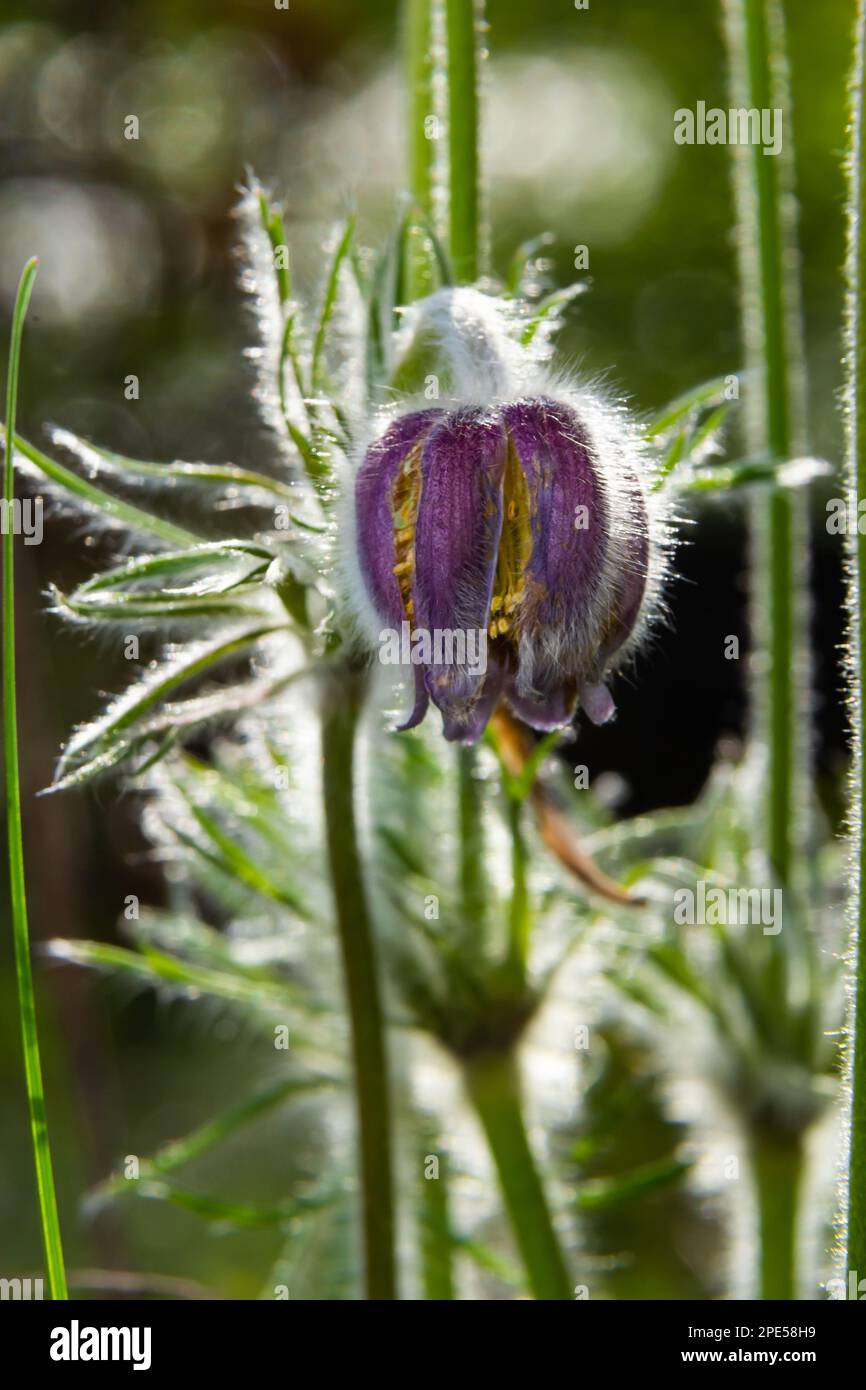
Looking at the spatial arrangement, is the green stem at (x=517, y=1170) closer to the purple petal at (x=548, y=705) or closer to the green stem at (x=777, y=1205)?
the green stem at (x=777, y=1205)

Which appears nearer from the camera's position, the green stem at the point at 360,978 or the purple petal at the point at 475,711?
the purple petal at the point at 475,711

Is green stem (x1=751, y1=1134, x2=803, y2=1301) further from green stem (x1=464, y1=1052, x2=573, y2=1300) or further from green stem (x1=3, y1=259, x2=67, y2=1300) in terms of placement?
green stem (x1=3, y1=259, x2=67, y2=1300)

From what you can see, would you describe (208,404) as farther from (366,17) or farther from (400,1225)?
(400,1225)

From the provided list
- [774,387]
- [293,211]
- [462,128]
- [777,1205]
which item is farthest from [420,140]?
[293,211]

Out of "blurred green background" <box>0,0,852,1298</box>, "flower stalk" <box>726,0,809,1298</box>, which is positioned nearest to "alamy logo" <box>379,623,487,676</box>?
"flower stalk" <box>726,0,809,1298</box>

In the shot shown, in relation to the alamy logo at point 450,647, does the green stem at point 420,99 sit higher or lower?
higher
